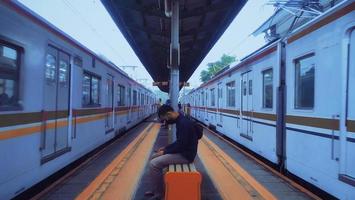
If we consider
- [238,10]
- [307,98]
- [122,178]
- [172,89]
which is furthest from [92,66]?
[307,98]

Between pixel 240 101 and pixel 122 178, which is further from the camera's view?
pixel 240 101

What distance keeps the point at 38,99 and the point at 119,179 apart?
89.9 inches

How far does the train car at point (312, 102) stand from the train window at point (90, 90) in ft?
14.2

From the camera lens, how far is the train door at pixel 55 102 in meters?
7.04

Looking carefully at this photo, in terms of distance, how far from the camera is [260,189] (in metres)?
7.09

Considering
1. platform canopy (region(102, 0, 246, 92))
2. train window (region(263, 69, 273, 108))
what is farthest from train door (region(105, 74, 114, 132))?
train window (region(263, 69, 273, 108))

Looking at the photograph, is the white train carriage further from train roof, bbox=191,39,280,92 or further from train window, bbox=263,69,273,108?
train window, bbox=263,69,273,108

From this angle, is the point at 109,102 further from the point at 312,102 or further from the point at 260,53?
the point at 312,102

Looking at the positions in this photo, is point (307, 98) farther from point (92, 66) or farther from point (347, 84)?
point (92, 66)

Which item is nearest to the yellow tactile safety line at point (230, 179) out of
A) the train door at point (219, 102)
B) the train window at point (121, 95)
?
the train window at point (121, 95)

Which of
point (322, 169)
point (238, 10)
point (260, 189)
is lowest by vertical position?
point (260, 189)

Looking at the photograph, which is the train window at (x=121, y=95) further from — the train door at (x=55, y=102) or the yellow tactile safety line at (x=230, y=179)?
the train door at (x=55, y=102)

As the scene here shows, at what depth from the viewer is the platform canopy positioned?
13.0 m

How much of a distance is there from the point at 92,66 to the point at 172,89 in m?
2.24
